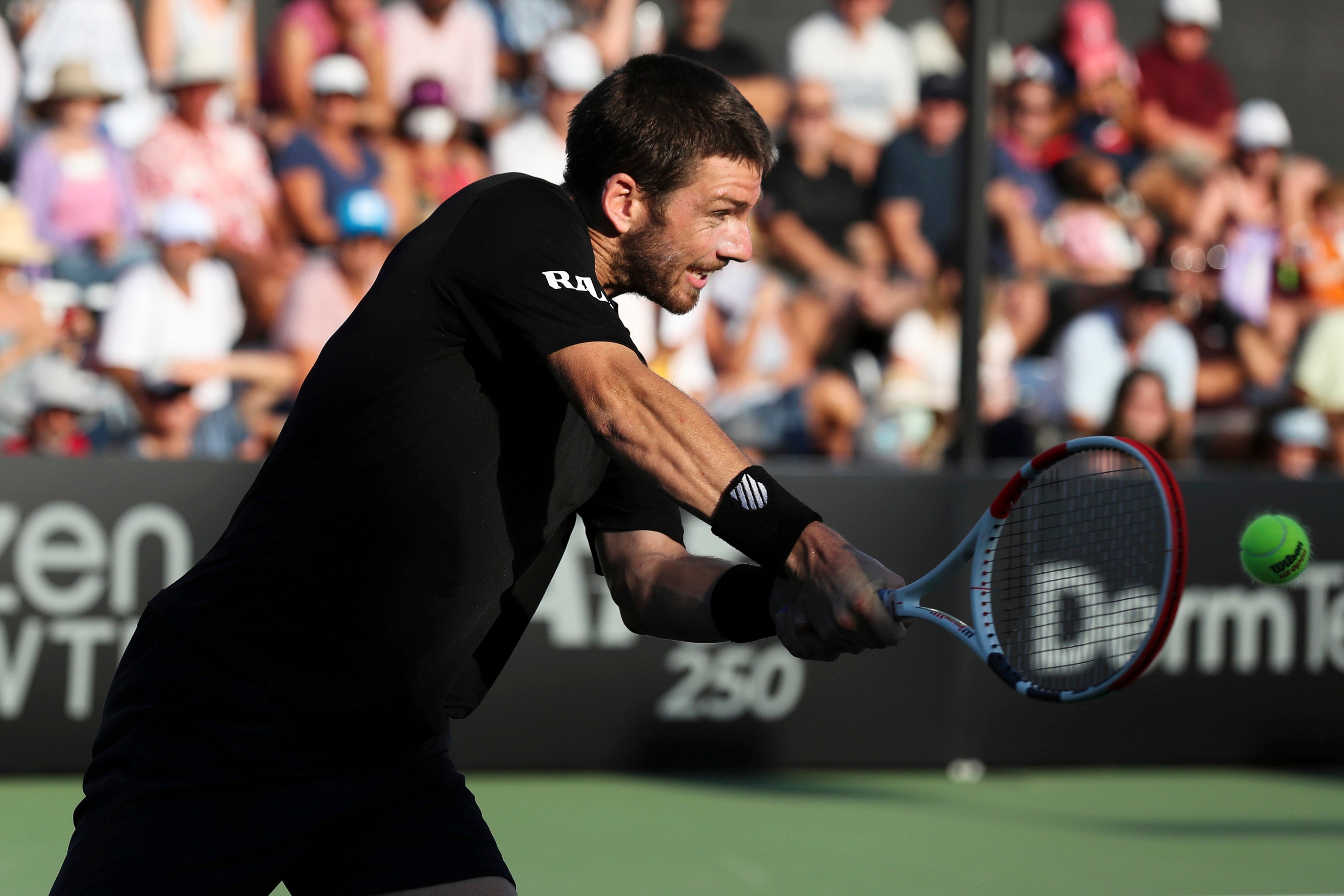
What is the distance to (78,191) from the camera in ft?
22.1

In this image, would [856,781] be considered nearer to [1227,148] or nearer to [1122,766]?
[1122,766]

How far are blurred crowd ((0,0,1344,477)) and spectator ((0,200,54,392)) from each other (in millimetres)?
18

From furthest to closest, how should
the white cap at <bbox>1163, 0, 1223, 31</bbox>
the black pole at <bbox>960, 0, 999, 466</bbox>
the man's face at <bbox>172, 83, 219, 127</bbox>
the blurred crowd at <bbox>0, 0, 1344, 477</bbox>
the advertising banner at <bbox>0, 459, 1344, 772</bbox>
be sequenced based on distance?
the white cap at <bbox>1163, 0, 1223, 31</bbox> → the man's face at <bbox>172, 83, 219, 127</bbox> → the blurred crowd at <bbox>0, 0, 1344, 477</bbox> → the black pole at <bbox>960, 0, 999, 466</bbox> → the advertising banner at <bbox>0, 459, 1344, 772</bbox>

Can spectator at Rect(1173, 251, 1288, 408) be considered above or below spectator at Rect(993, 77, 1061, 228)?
below

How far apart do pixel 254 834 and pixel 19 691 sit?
357 cm

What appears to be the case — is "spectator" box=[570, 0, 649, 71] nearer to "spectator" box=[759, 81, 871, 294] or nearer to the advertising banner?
"spectator" box=[759, 81, 871, 294]

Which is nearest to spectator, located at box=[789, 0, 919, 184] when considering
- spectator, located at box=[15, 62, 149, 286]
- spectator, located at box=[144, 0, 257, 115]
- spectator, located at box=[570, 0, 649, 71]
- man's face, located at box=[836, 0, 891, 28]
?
man's face, located at box=[836, 0, 891, 28]

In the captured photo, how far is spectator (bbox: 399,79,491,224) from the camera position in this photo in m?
7.25

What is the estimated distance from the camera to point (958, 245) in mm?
6402

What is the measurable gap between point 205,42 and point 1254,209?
579 cm

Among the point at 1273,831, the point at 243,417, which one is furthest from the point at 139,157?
the point at 1273,831

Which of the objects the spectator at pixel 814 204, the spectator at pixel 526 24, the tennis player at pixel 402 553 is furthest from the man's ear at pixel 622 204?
the spectator at pixel 526 24

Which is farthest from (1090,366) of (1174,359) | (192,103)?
(192,103)

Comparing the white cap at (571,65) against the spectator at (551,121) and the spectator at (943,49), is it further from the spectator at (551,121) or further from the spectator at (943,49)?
the spectator at (943,49)
